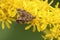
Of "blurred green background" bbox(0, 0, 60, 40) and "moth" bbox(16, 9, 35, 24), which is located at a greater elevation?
"moth" bbox(16, 9, 35, 24)

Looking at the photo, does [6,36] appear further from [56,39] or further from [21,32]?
[56,39]

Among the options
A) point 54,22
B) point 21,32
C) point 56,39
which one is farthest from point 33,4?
point 21,32

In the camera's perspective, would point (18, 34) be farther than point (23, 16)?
Yes

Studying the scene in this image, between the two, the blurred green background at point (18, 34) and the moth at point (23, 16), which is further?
the blurred green background at point (18, 34)

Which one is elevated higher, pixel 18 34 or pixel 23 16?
pixel 23 16

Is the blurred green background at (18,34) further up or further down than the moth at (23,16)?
further down

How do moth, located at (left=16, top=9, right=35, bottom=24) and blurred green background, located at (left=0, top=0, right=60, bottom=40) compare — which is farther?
blurred green background, located at (left=0, top=0, right=60, bottom=40)

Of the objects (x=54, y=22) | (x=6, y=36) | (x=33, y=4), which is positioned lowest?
(x=6, y=36)

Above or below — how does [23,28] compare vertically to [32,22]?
below
